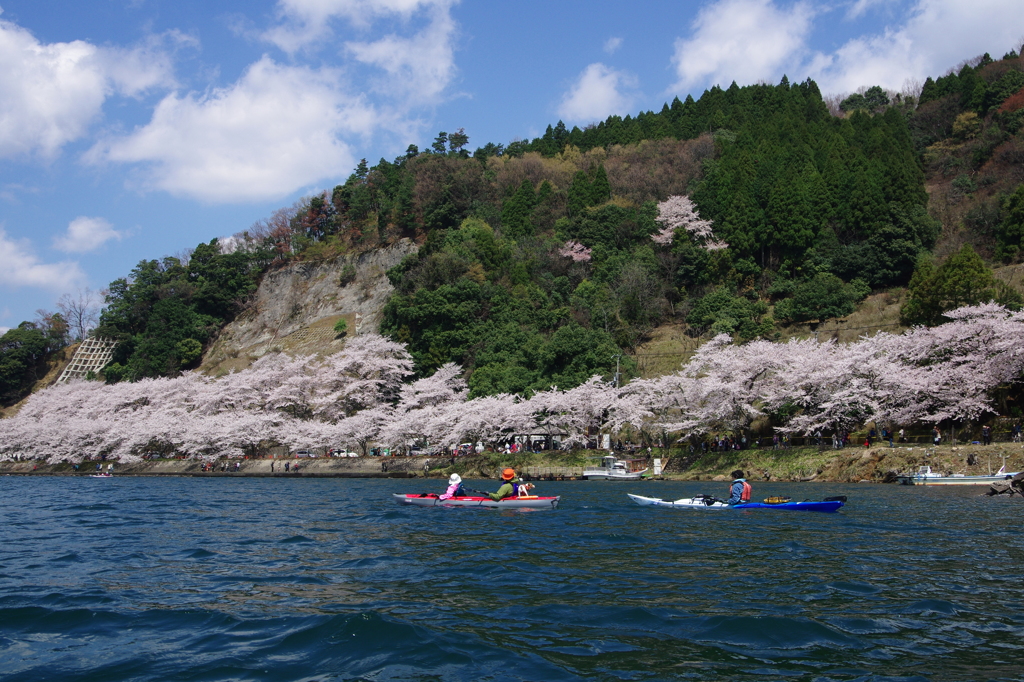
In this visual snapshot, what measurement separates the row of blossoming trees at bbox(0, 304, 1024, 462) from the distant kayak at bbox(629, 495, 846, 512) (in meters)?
15.4

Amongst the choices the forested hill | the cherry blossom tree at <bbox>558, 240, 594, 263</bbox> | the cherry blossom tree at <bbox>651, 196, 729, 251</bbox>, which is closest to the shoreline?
the forested hill

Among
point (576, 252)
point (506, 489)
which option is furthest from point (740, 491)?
point (576, 252)

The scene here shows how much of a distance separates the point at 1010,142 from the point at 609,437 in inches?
1684

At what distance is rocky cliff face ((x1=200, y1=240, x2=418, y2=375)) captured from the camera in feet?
250

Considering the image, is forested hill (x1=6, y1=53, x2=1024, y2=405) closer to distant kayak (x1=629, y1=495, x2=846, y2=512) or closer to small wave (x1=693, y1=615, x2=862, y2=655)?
distant kayak (x1=629, y1=495, x2=846, y2=512)

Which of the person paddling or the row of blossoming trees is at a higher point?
the row of blossoming trees

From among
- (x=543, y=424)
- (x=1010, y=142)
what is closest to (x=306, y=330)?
(x=543, y=424)

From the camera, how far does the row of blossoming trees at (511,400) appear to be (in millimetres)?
33500

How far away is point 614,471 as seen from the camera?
132 feet

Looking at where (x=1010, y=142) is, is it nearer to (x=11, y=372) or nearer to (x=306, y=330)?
(x=306, y=330)

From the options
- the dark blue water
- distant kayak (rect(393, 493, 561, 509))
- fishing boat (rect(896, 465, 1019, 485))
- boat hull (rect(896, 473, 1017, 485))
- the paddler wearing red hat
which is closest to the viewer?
the dark blue water

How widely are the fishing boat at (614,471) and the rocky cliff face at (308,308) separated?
37.3 meters

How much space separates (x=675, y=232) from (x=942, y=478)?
34332 mm

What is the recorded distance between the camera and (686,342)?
54.1 meters
